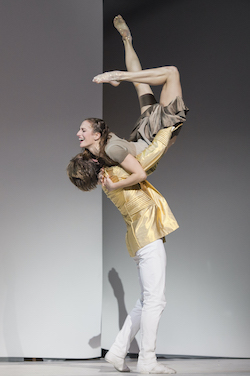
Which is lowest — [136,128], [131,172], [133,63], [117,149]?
[131,172]

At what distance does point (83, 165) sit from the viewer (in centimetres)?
249

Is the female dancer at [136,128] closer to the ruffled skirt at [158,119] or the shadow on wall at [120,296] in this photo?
the ruffled skirt at [158,119]

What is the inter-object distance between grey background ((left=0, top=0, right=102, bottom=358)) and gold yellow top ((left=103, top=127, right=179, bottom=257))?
0.83 meters

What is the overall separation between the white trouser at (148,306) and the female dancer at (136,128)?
1.45ft

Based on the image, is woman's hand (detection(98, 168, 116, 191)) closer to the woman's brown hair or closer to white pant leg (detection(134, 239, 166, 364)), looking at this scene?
the woman's brown hair

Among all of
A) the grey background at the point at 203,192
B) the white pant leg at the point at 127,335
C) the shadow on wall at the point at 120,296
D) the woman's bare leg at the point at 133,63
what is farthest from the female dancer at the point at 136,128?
the shadow on wall at the point at 120,296

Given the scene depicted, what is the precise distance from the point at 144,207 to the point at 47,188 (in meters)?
1.07

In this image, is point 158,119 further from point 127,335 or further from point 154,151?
point 127,335

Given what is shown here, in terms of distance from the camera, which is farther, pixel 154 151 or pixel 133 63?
pixel 133 63

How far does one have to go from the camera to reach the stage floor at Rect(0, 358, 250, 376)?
7.89 ft

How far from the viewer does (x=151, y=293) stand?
7.88 ft

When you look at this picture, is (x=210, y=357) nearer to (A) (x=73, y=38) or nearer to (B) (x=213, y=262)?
(B) (x=213, y=262)

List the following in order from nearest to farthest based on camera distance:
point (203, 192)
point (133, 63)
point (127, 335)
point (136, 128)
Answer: point (127, 335) → point (136, 128) → point (133, 63) → point (203, 192)

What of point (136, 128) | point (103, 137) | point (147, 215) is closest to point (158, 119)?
point (136, 128)
